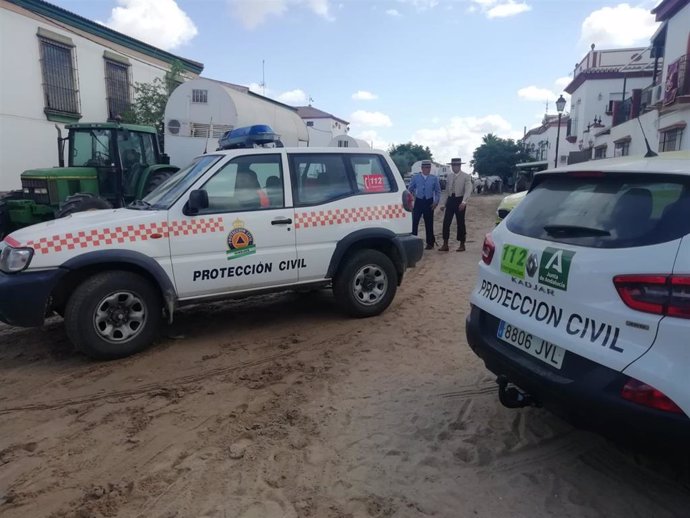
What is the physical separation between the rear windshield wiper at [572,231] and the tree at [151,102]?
1670 cm

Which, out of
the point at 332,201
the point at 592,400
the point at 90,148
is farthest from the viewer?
the point at 90,148

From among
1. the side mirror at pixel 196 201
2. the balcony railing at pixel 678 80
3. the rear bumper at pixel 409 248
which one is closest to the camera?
the side mirror at pixel 196 201

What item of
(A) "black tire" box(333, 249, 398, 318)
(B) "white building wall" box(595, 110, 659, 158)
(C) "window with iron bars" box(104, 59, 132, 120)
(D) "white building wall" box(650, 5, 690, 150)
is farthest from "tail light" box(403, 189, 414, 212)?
(C) "window with iron bars" box(104, 59, 132, 120)

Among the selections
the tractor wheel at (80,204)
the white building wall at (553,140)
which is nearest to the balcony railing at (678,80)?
the tractor wheel at (80,204)

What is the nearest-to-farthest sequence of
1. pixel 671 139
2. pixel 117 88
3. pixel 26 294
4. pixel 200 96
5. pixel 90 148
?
pixel 26 294 → pixel 90 148 → pixel 200 96 → pixel 671 139 → pixel 117 88

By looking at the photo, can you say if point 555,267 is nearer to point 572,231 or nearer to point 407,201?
point 572,231

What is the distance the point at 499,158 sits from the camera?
167 ft

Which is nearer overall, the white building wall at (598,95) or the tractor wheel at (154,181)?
the tractor wheel at (154,181)

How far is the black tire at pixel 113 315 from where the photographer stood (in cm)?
414

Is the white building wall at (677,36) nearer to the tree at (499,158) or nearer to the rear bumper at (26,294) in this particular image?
the rear bumper at (26,294)

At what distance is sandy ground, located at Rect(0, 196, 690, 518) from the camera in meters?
2.50

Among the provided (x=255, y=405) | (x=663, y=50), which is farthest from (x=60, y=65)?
(x=663, y=50)

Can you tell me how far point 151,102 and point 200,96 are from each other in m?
8.03

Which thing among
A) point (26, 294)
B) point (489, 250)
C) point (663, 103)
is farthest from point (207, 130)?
point (663, 103)
